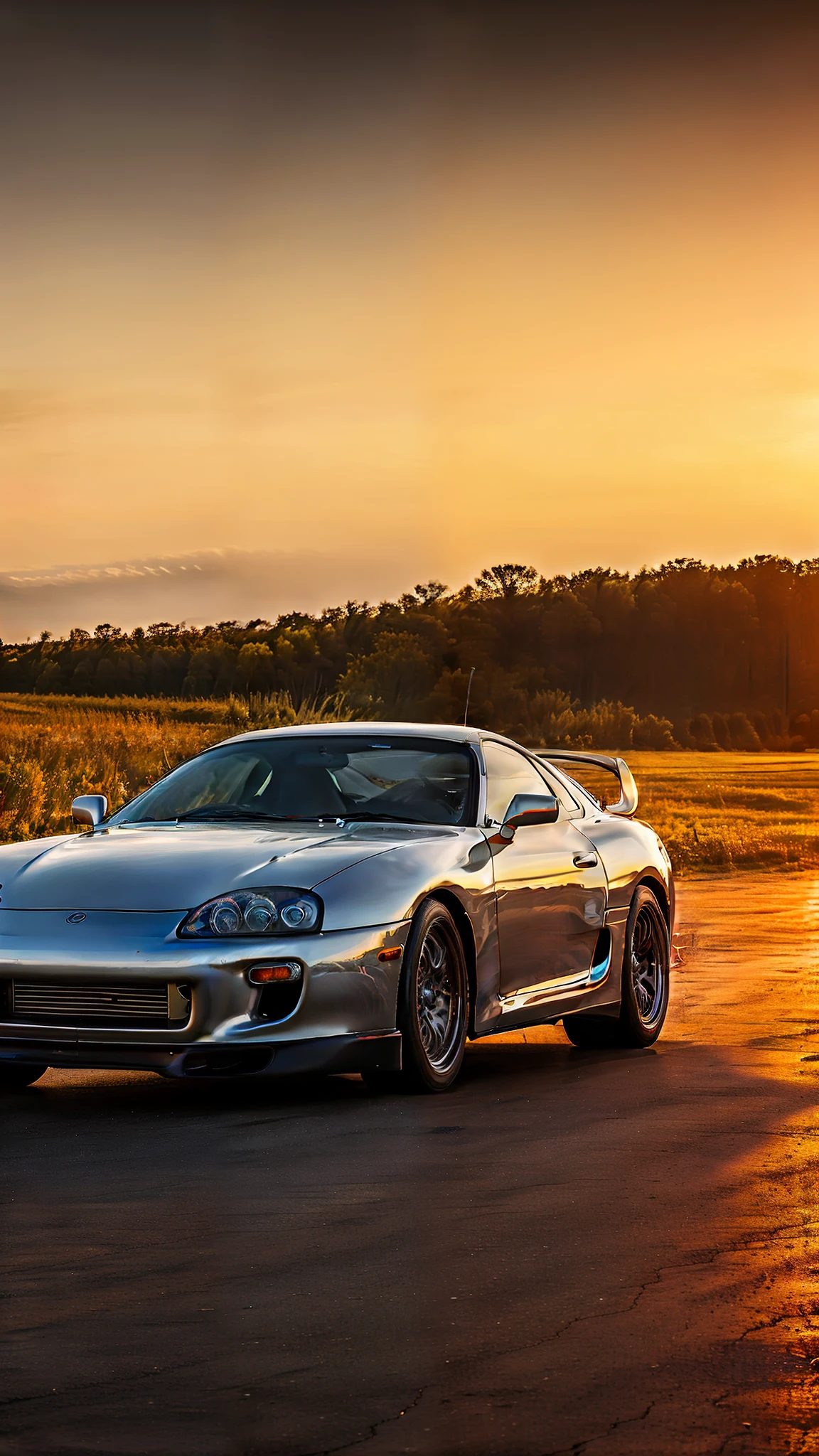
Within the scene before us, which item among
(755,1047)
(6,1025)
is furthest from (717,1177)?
(755,1047)

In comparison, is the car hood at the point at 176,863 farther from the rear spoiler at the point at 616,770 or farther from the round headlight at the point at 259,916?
the rear spoiler at the point at 616,770

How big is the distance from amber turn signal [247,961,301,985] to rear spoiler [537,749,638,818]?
10.7 ft

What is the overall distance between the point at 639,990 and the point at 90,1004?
3.54 meters

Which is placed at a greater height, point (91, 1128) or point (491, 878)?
point (491, 878)

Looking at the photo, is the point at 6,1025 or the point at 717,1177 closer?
the point at 717,1177

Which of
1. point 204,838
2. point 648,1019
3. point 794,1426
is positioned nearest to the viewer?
point 794,1426

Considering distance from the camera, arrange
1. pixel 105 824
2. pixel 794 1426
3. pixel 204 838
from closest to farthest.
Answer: pixel 794 1426 < pixel 204 838 < pixel 105 824

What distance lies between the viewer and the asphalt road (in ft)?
12.4

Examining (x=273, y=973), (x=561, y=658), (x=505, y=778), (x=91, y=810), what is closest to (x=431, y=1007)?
(x=273, y=973)

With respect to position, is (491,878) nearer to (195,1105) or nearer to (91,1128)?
(195,1105)

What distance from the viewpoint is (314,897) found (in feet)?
24.3

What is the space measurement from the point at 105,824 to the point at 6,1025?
5.77ft

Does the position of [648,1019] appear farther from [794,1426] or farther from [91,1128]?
[794,1426]

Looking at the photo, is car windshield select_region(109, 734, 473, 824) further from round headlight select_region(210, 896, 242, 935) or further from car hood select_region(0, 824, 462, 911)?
round headlight select_region(210, 896, 242, 935)
